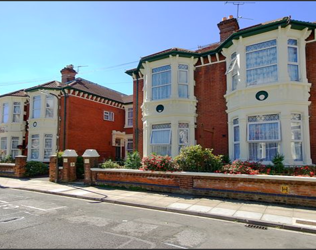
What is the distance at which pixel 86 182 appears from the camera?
13.2m

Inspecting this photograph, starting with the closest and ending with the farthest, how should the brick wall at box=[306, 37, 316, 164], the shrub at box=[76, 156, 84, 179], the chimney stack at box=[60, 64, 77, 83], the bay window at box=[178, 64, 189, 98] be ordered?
the brick wall at box=[306, 37, 316, 164]
the bay window at box=[178, 64, 189, 98]
the shrub at box=[76, 156, 84, 179]
the chimney stack at box=[60, 64, 77, 83]

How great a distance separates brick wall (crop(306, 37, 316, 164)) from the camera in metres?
10.5

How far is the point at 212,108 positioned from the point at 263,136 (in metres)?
3.50

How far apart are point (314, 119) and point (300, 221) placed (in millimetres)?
5969

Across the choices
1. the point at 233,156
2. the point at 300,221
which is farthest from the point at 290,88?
the point at 300,221

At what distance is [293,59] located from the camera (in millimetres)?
10953

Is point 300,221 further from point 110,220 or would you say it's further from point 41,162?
point 41,162

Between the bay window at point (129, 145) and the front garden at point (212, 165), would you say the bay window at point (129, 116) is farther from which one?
the front garden at point (212, 165)

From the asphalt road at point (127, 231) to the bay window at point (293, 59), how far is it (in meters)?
7.63

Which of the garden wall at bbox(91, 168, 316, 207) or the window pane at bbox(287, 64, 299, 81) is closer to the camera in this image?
the garden wall at bbox(91, 168, 316, 207)

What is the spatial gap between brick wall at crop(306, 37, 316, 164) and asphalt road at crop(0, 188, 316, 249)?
617cm

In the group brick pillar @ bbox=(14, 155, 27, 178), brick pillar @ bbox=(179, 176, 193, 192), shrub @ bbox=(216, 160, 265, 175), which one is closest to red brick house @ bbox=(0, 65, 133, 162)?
brick pillar @ bbox=(14, 155, 27, 178)

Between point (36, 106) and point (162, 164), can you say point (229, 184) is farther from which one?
point (36, 106)

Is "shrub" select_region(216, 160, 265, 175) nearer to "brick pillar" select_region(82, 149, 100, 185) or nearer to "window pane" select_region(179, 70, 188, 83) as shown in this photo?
"window pane" select_region(179, 70, 188, 83)
